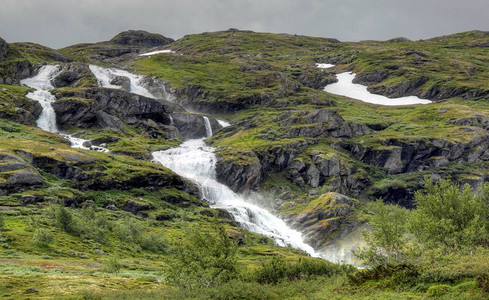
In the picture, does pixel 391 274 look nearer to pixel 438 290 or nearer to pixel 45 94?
pixel 438 290

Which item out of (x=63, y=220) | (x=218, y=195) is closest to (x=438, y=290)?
(x=63, y=220)

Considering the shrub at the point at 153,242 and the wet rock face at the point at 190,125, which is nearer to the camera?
the shrub at the point at 153,242

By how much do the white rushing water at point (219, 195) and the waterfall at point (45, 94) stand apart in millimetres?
45305

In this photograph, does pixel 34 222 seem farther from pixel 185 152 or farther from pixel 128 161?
pixel 185 152

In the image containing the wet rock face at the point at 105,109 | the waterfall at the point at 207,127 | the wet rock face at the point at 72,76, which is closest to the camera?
the wet rock face at the point at 105,109

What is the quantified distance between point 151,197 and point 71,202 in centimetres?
2076

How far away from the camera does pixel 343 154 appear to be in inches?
5679

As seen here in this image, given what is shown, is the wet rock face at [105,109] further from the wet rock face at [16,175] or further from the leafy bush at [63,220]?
the leafy bush at [63,220]

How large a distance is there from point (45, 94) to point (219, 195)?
93129 mm

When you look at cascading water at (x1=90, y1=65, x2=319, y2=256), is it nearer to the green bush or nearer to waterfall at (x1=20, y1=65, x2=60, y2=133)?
waterfall at (x1=20, y1=65, x2=60, y2=133)

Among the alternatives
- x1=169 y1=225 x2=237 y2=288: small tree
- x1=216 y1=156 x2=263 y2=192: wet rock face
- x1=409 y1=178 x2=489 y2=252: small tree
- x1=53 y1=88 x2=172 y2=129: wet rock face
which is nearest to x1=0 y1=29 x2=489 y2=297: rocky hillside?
x1=216 y1=156 x2=263 y2=192: wet rock face

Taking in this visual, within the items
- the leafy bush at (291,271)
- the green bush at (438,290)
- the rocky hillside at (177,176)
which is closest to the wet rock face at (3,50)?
the rocky hillside at (177,176)

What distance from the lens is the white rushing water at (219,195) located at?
94.6 meters

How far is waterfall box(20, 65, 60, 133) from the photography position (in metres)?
144
